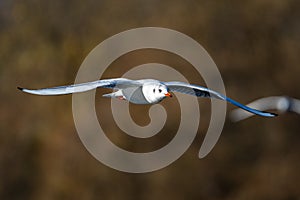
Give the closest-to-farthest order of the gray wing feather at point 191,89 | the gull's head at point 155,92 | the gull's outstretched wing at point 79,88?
the gull's outstretched wing at point 79,88
the gull's head at point 155,92
the gray wing feather at point 191,89

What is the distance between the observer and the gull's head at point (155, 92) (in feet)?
12.1

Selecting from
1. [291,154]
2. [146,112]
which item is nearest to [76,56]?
[146,112]

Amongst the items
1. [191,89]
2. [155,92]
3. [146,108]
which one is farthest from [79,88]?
[146,108]

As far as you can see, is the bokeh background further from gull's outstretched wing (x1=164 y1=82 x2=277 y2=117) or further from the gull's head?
the gull's head

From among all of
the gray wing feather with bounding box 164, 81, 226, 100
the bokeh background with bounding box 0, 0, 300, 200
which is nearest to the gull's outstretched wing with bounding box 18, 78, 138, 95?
the gray wing feather with bounding box 164, 81, 226, 100

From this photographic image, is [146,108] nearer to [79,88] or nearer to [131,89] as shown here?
[131,89]

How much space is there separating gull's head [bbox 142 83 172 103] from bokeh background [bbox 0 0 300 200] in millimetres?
5909

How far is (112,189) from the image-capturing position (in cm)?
984

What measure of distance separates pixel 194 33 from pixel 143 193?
2328 millimetres

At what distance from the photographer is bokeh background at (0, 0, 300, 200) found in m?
9.93

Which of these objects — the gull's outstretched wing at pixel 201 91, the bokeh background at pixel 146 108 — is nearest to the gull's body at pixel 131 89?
the gull's outstretched wing at pixel 201 91

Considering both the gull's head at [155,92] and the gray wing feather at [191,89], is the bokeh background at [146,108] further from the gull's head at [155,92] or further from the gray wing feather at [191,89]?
the gull's head at [155,92]

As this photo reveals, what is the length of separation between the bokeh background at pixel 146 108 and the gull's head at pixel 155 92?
5909 millimetres

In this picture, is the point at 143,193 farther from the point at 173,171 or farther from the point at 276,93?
the point at 276,93
